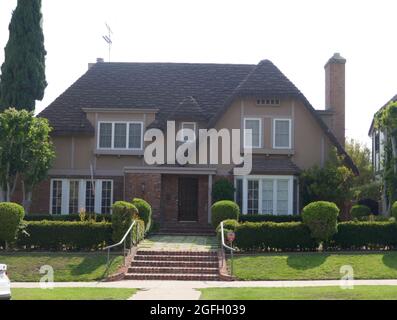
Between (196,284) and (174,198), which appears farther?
(174,198)

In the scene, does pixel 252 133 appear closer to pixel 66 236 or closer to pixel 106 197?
pixel 106 197

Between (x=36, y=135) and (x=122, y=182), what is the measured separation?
5.43 m

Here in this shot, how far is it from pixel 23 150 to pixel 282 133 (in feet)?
40.6

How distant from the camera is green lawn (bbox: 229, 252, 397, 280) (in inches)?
760

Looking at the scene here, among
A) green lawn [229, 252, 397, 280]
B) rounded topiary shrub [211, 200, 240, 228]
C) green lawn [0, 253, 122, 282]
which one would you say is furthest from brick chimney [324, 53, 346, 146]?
green lawn [0, 253, 122, 282]

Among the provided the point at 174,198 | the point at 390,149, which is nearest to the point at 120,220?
the point at 174,198

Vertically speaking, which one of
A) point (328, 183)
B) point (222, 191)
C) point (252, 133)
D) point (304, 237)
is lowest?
point (304, 237)

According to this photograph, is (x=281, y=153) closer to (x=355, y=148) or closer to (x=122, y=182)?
(x=122, y=182)

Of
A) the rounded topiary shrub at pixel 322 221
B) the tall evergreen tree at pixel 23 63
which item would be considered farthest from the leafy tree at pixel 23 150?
the rounded topiary shrub at pixel 322 221

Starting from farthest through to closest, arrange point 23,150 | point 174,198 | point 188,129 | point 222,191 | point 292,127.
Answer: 1. point 188,129
2. point 292,127
3. point 174,198
4. point 222,191
5. point 23,150

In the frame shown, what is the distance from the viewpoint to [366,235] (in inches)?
887

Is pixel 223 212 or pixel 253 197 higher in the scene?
pixel 253 197

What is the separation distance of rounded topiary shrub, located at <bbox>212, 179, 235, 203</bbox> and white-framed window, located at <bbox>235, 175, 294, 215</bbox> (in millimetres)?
715

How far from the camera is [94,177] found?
32250 mm
